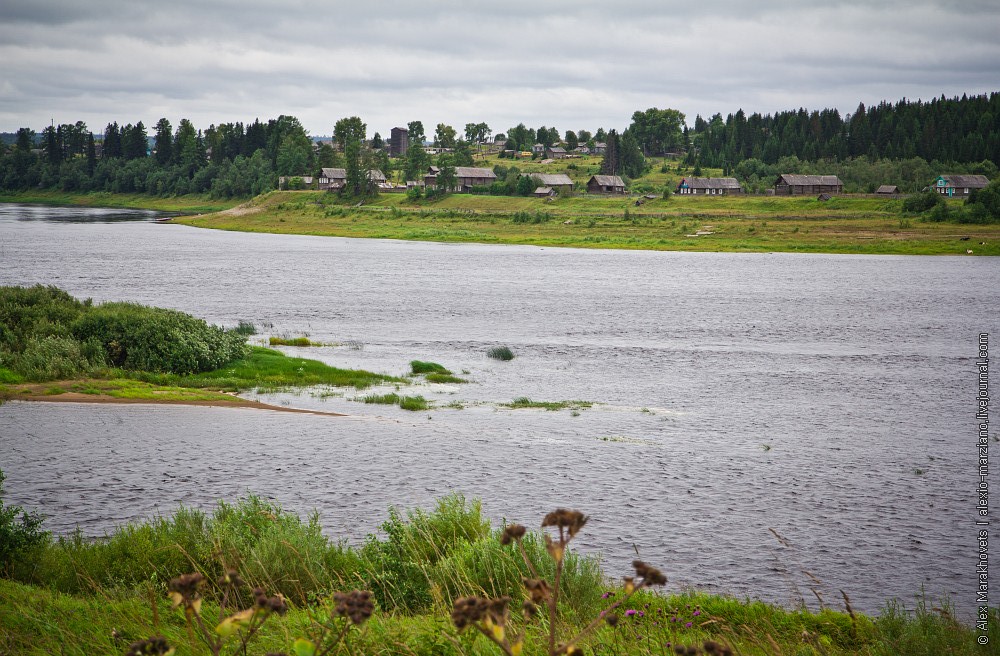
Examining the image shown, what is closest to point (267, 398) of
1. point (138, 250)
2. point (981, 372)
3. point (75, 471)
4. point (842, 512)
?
point (75, 471)

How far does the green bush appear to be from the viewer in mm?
35594

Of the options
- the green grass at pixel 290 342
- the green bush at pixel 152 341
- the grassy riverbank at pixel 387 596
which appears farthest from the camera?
the green grass at pixel 290 342

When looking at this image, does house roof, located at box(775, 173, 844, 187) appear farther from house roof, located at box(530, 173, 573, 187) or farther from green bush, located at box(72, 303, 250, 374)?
green bush, located at box(72, 303, 250, 374)

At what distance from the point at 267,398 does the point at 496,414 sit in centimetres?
927

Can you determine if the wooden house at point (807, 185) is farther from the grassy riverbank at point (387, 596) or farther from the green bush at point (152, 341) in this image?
the grassy riverbank at point (387, 596)

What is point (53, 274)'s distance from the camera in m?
71.1

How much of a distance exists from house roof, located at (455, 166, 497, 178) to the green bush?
143098mm

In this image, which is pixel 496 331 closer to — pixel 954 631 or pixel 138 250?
pixel 954 631

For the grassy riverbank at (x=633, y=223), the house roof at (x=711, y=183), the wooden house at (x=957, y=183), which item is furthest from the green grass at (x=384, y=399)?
the wooden house at (x=957, y=183)

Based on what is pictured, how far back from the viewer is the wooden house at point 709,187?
161375mm

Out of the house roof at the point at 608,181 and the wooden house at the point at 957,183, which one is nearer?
the wooden house at the point at 957,183

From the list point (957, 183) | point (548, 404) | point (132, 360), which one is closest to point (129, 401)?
point (132, 360)

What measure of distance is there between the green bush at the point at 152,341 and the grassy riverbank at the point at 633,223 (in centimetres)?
7915

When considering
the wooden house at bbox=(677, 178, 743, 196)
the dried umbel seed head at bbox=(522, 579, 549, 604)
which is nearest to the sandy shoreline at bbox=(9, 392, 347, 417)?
the dried umbel seed head at bbox=(522, 579, 549, 604)
